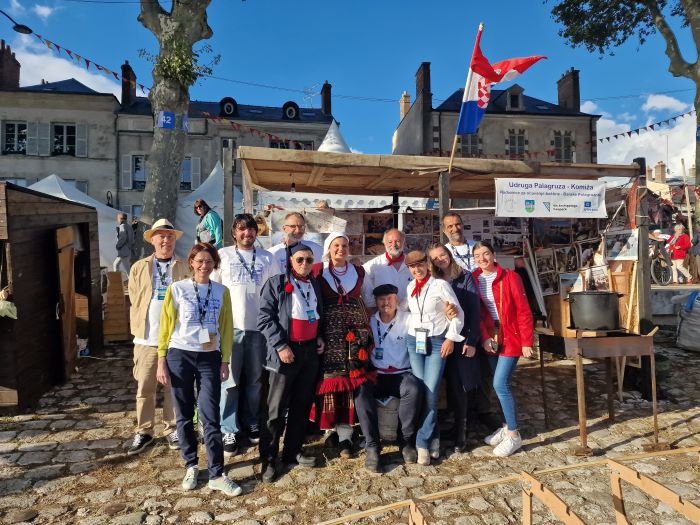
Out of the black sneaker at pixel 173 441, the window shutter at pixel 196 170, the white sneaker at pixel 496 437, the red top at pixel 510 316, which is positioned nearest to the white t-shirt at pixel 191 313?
the black sneaker at pixel 173 441

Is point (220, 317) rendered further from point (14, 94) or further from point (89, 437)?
point (14, 94)

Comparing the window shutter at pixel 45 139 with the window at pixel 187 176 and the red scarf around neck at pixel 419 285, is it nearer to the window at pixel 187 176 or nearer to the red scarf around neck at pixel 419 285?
the window at pixel 187 176

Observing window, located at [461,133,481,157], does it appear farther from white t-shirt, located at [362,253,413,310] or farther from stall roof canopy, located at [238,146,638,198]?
white t-shirt, located at [362,253,413,310]

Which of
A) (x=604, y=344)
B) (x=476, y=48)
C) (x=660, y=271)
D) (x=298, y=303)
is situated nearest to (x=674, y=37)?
(x=660, y=271)

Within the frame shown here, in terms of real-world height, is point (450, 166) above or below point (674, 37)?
below

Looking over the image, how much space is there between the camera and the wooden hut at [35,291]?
4.87 meters

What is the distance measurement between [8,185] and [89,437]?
2741mm

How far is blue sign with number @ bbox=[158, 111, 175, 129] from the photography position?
9695 mm

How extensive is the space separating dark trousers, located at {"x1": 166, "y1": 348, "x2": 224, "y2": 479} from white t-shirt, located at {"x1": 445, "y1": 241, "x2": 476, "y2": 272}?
248 centimetres

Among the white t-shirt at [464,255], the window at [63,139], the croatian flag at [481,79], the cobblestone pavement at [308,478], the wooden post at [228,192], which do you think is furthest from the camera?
the window at [63,139]

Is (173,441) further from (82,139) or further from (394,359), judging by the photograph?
(82,139)

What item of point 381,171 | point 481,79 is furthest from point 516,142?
point 381,171

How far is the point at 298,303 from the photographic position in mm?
3439

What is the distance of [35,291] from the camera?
5500mm
